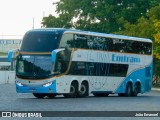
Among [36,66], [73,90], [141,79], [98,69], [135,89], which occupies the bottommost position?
[135,89]

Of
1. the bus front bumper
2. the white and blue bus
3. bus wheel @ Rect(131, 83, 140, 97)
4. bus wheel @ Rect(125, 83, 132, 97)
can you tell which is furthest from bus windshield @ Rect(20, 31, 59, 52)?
bus wheel @ Rect(131, 83, 140, 97)

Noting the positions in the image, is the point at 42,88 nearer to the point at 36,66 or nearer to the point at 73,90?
the point at 36,66

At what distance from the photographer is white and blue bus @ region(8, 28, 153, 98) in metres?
33.1

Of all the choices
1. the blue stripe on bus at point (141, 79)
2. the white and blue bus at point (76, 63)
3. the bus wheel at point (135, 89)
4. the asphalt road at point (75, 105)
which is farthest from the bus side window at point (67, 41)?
→ the bus wheel at point (135, 89)

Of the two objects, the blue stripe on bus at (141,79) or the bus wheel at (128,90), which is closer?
the blue stripe on bus at (141,79)

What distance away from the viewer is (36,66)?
33188 mm

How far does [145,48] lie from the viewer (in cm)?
4194

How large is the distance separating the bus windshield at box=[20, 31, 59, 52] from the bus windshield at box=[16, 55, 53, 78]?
0.41 m

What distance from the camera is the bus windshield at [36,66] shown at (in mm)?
33031

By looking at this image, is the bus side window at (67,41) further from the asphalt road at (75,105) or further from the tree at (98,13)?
the tree at (98,13)

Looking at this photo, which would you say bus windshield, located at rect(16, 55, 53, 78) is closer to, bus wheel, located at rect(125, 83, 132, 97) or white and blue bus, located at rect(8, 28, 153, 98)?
white and blue bus, located at rect(8, 28, 153, 98)

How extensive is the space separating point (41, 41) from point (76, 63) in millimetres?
2555

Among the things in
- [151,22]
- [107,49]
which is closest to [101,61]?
[107,49]

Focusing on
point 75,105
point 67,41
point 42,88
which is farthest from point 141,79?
point 75,105
